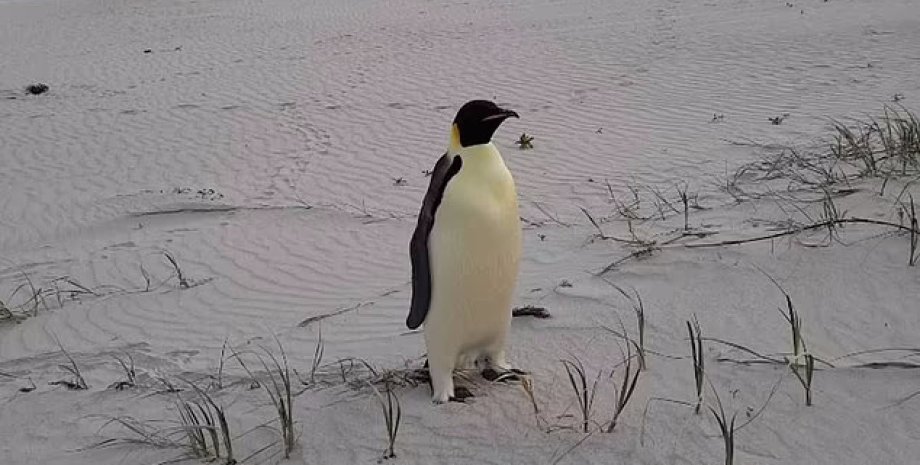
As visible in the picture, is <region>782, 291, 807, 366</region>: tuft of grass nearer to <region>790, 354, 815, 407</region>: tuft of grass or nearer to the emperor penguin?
<region>790, 354, 815, 407</region>: tuft of grass

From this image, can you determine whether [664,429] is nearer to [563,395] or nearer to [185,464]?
[563,395]

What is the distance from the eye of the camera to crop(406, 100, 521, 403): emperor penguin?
9.91 ft

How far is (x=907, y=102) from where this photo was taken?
8.57 m

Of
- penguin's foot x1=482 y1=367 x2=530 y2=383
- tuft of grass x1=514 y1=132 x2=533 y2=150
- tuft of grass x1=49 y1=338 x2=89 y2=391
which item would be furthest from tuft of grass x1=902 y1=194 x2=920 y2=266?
tuft of grass x1=514 y1=132 x2=533 y2=150

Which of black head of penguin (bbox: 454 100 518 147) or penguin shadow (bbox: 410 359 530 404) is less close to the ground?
black head of penguin (bbox: 454 100 518 147)

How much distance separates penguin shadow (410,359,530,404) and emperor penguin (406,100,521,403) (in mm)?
49

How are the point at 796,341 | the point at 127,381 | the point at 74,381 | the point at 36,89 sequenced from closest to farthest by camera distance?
1. the point at 796,341
2. the point at 127,381
3. the point at 74,381
4. the point at 36,89

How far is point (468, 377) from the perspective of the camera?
3.40m

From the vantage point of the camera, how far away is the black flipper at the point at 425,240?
3.07 metres

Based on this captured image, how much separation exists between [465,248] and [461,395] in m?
0.56

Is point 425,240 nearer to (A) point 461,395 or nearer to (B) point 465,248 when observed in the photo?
(B) point 465,248

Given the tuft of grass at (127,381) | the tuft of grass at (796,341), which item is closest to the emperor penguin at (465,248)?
the tuft of grass at (796,341)

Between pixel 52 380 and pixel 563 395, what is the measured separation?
→ 2.44 m

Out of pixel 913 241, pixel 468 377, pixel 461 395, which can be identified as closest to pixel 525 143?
pixel 913 241
